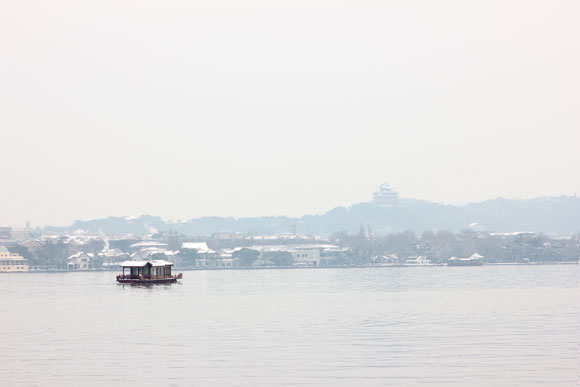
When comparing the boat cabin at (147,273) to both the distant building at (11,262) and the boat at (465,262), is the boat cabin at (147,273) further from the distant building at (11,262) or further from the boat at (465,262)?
the boat at (465,262)

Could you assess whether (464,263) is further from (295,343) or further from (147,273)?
(295,343)

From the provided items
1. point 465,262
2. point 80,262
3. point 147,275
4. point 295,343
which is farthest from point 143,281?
point 465,262

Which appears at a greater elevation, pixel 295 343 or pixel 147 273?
pixel 147 273

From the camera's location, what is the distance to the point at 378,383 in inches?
1123

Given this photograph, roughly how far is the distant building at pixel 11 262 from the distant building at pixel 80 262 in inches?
318

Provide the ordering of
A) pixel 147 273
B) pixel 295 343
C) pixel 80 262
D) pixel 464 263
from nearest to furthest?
pixel 295 343
pixel 147 273
pixel 80 262
pixel 464 263

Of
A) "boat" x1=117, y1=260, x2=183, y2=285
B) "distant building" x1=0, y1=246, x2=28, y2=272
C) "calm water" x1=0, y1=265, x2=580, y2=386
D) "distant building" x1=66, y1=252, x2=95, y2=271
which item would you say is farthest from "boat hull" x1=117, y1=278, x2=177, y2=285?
"distant building" x1=0, y1=246, x2=28, y2=272

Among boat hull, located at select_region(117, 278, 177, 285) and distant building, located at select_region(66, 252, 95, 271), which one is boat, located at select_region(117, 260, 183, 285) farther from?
distant building, located at select_region(66, 252, 95, 271)

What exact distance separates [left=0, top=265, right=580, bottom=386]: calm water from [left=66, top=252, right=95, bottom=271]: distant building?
12601 centimetres

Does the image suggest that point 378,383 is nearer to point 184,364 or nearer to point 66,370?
point 184,364

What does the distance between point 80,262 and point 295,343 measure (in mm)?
156581

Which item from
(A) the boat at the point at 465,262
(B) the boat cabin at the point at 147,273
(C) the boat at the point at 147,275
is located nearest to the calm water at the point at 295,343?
(C) the boat at the point at 147,275

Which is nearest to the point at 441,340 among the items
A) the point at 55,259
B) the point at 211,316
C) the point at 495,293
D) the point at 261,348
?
the point at 261,348

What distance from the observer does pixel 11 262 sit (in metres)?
188
